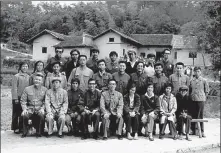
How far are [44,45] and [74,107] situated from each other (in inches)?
1218

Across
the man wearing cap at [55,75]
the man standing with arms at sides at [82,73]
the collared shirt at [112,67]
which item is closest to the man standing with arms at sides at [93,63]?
the collared shirt at [112,67]

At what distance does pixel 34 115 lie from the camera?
692cm

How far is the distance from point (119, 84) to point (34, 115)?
2.10 metres

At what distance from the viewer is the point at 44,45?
122ft

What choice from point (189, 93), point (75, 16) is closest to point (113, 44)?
point (75, 16)

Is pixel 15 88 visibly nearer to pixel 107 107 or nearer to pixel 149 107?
pixel 107 107

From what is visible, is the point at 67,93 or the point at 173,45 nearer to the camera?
the point at 67,93

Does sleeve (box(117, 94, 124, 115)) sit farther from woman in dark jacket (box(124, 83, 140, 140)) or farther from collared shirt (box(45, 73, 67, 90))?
collared shirt (box(45, 73, 67, 90))

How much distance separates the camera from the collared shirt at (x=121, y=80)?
24.6 ft

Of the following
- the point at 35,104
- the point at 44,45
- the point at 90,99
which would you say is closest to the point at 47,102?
the point at 35,104

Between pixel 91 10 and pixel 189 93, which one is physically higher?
pixel 91 10

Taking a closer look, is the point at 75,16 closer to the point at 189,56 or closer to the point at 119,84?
the point at 189,56

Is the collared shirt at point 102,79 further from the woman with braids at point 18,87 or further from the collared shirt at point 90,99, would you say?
the woman with braids at point 18,87

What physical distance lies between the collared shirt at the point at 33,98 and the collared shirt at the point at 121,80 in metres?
1.74
